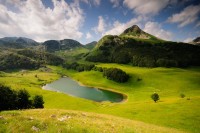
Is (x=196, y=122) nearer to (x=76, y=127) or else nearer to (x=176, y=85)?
(x=76, y=127)

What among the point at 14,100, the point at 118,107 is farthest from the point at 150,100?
the point at 14,100

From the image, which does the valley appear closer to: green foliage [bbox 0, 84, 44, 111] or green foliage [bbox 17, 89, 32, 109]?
green foliage [bbox 17, 89, 32, 109]

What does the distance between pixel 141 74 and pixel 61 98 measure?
340ft

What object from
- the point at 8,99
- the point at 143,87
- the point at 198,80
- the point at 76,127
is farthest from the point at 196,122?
the point at 198,80

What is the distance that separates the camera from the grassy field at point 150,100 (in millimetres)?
54250

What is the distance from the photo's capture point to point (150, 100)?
10838 centimetres

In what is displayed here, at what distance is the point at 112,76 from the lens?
18875cm

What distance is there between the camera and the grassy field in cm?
5425

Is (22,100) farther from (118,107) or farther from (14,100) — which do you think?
(118,107)

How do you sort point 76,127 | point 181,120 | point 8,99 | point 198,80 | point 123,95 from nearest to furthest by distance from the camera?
point 76,127, point 8,99, point 181,120, point 123,95, point 198,80

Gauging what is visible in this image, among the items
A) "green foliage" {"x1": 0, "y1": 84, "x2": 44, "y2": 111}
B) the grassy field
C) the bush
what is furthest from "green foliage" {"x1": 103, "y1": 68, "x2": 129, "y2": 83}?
the bush

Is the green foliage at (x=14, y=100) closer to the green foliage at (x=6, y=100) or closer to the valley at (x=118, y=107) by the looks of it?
the green foliage at (x=6, y=100)

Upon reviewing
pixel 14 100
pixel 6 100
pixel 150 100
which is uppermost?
pixel 6 100

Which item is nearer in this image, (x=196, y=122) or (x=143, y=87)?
(x=196, y=122)
